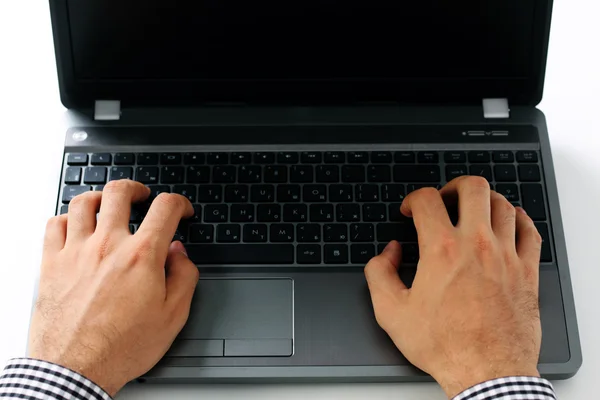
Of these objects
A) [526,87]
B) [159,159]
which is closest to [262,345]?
[159,159]

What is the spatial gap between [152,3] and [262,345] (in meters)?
0.49

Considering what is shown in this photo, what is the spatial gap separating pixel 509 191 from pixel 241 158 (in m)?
0.39

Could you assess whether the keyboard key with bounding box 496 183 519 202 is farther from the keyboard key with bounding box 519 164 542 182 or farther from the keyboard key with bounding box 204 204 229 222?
the keyboard key with bounding box 204 204 229 222

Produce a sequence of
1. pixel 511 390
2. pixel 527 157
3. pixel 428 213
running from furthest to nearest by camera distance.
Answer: pixel 527 157
pixel 428 213
pixel 511 390

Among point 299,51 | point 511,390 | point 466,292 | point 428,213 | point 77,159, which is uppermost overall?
point 299,51

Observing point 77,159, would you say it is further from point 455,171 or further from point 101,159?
point 455,171

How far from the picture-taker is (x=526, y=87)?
0.96 metres

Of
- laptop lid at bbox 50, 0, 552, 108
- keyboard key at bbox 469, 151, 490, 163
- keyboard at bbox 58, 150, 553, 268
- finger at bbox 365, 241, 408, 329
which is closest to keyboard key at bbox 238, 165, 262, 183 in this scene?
keyboard at bbox 58, 150, 553, 268

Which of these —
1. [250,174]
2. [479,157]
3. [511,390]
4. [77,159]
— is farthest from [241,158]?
[511,390]

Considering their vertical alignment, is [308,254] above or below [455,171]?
below

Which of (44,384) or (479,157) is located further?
(479,157)

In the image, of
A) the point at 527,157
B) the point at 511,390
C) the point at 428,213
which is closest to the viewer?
the point at 511,390

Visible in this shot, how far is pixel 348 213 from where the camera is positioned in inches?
35.9

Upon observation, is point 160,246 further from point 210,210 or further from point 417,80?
point 417,80
